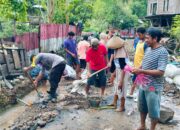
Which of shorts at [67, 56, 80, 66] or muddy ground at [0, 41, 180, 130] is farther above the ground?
shorts at [67, 56, 80, 66]

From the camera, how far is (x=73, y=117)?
600cm

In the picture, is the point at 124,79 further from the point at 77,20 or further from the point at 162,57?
the point at 77,20

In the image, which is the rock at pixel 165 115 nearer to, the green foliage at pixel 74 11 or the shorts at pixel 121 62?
the shorts at pixel 121 62

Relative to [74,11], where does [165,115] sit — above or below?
below

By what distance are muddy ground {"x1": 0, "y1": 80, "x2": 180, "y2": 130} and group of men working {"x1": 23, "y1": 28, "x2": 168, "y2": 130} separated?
386 millimetres

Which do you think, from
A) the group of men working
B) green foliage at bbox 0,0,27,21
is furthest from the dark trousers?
Result: green foliage at bbox 0,0,27,21

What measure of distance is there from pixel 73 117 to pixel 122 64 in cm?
160

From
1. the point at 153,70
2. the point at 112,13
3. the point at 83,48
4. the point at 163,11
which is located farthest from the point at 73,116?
the point at 112,13

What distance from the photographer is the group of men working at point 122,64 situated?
4.13 meters

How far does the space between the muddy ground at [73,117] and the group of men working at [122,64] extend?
39 centimetres

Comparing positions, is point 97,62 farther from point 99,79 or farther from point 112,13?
point 112,13

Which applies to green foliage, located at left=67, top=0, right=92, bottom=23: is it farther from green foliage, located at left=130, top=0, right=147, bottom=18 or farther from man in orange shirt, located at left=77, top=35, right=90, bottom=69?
green foliage, located at left=130, top=0, right=147, bottom=18

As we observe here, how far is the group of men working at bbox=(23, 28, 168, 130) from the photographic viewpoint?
413cm

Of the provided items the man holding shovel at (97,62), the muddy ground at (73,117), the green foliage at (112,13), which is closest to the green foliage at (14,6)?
the man holding shovel at (97,62)
